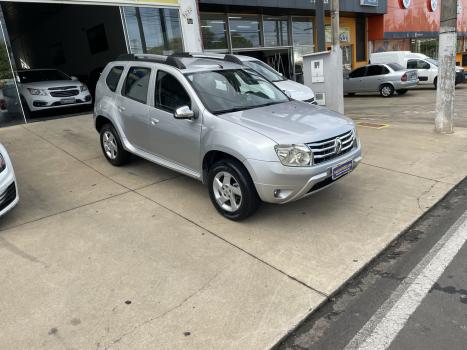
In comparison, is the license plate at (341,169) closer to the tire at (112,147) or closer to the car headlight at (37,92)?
the tire at (112,147)

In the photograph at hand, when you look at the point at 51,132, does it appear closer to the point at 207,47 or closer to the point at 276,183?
the point at 276,183

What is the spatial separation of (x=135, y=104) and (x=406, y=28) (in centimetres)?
2585

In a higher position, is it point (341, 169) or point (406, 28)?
point (406, 28)

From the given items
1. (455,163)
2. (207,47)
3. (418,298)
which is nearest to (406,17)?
(207,47)

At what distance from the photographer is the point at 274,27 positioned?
20.1 m

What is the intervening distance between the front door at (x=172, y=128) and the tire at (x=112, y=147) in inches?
39.5

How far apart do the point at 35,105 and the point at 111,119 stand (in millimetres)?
5648

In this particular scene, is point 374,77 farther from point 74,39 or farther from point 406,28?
point 74,39

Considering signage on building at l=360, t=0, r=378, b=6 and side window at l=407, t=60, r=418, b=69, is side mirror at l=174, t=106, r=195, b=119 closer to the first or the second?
side window at l=407, t=60, r=418, b=69

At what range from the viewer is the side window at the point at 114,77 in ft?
20.0

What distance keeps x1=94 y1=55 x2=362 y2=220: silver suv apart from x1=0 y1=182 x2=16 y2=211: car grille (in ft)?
5.62

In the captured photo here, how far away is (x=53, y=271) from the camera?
364 cm

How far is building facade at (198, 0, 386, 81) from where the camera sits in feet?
56.1

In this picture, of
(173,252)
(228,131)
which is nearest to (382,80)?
(228,131)
